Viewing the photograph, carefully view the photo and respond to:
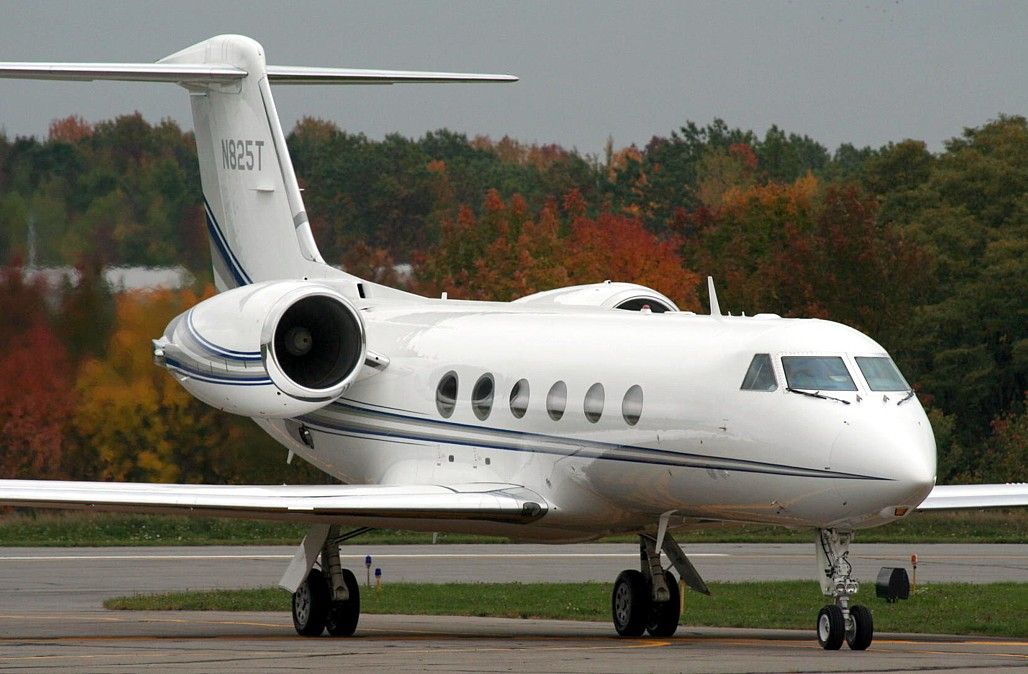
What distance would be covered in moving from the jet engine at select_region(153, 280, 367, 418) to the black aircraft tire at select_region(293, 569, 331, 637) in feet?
5.98

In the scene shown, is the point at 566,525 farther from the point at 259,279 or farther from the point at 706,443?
the point at 259,279

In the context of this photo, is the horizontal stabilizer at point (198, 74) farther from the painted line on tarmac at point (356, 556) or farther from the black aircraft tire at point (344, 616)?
the painted line on tarmac at point (356, 556)

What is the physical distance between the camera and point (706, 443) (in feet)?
55.5

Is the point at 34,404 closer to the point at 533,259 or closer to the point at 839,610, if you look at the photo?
the point at 839,610

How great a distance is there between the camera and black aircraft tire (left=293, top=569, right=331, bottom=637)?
19.9 metres

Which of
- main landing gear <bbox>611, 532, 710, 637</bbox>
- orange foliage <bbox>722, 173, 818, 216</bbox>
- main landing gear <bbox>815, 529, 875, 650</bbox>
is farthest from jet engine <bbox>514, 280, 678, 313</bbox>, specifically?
orange foliage <bbox>722, 173, 818, 216</bbox>

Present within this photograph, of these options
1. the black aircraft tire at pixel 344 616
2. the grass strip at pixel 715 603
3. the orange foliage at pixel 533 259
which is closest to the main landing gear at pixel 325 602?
the black aircraft tire at pixel 344 616

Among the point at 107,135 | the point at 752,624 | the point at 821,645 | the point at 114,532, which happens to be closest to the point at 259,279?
the point at 752,624

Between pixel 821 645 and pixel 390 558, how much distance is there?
16655 millimetres

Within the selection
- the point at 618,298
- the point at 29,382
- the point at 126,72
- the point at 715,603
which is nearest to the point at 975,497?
the point at 618,298

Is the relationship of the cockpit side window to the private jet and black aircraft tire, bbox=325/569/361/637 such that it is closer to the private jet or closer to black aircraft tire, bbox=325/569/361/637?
the private jet

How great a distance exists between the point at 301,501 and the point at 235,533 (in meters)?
19.7

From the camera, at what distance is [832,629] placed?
52.9 feet

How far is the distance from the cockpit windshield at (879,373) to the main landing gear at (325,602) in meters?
6.23
